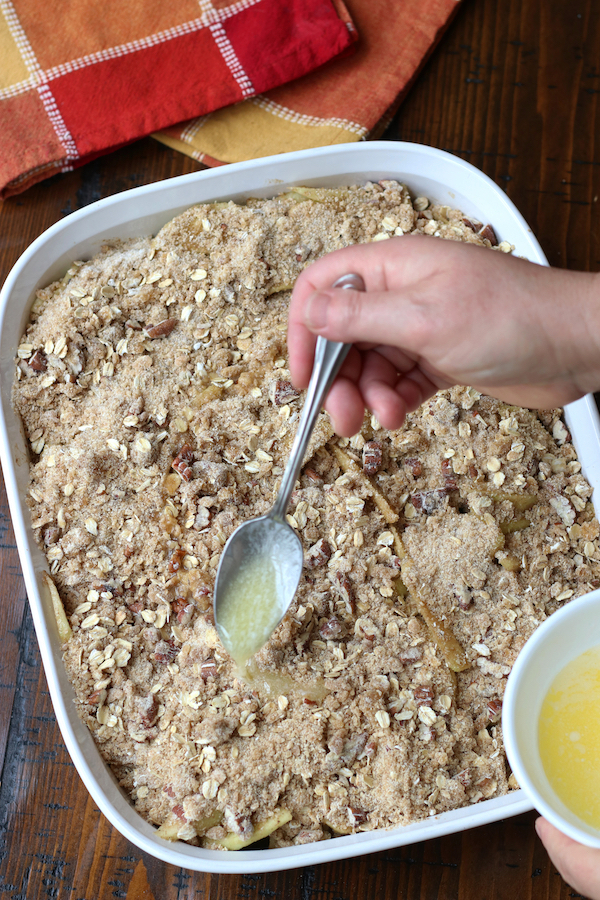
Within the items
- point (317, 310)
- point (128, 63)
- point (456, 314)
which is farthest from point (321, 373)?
point (128, 63)

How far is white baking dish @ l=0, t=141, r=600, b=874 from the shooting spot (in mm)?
1153

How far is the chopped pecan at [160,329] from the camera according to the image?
1.34 meters

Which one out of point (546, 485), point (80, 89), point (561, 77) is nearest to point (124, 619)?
point (546, 485)

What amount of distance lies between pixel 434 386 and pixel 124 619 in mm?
694

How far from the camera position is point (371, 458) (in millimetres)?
1282

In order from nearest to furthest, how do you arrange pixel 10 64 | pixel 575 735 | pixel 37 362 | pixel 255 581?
pixel 575 735 → pixel 255 581 → pixel 37 362 → pixel 10 64

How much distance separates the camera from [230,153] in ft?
5.21

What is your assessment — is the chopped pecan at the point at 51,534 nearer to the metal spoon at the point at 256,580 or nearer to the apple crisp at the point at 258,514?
the apple crisp at the point at 258,514

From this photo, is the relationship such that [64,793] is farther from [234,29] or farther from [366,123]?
[234,29]

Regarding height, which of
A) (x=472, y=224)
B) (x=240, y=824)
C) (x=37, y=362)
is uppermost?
(x=37, y=362)

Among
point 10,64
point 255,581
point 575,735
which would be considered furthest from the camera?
point 10,64

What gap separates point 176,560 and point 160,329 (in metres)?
A: 0.44

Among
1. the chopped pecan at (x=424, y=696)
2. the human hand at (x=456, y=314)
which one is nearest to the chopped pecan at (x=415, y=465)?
the human hand at (x=456, y=314)

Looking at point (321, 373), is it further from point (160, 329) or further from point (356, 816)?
point (356, 816)
